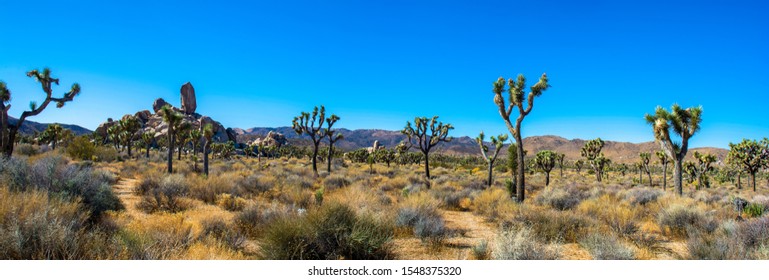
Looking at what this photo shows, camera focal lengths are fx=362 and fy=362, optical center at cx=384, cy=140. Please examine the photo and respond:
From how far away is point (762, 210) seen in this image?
35.6ft

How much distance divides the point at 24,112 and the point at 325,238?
20.5 meters

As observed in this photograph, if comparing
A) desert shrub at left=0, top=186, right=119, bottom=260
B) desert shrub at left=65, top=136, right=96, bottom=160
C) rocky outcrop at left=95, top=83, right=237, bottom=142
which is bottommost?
desert shrub at left=0, top=186, right=119, bottom=260

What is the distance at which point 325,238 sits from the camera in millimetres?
5887

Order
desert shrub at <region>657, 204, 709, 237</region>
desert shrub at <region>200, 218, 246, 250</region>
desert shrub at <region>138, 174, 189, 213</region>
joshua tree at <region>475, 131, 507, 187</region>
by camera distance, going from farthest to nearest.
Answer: joshua tree at <region>475, 131, 507, 187</region>
desert shrub at <region>138, 174, 189, 213</region>
desert shrub at <region>657, 204, 709, 237</region>
desert shrub at <region>200, 218, 246, 250</region>

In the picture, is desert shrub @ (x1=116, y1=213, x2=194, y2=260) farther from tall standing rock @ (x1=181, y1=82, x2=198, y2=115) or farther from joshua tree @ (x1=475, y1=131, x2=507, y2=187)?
tall standing rock @ (x1=181, y1=82, x2=198, y2=115)

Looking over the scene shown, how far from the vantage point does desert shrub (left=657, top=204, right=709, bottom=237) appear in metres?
8.93

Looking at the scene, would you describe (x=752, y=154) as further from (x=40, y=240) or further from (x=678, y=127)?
(x=40, y=240)

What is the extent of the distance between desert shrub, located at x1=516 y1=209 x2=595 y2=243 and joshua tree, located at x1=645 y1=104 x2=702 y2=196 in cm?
1144

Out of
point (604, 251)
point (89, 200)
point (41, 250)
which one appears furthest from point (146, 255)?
point (604, 251)

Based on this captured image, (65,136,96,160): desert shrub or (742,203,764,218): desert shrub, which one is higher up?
(65,136,96,160): desert shrub

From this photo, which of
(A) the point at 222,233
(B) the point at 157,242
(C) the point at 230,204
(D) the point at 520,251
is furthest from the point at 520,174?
(B) the point at 157,242

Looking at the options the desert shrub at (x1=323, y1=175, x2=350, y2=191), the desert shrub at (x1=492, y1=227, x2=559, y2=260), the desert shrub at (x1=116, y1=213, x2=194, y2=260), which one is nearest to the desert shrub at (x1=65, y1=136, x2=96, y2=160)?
the desert shrub at (x1=323, y1=175, x2=350, y2=191)

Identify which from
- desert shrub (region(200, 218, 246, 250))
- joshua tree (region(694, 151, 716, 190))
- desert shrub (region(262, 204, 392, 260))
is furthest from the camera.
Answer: joshua tree (region(694, 151, 716, 190))
